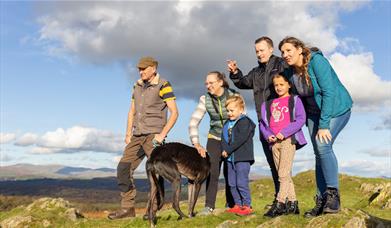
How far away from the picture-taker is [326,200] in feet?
25.8

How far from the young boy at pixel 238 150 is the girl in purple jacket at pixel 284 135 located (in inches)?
31.6

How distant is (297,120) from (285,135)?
0.39m

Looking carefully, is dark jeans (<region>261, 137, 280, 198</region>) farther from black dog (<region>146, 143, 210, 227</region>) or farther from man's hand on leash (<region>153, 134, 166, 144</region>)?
man's hand on leash (<region>153, 134, 166, 144</region>)

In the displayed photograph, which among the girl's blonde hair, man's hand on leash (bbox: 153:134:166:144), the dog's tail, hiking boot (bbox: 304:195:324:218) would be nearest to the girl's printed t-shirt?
the girl's blonde hair

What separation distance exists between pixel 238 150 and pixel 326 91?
2.60m

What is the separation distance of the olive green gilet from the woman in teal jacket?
7.28ft

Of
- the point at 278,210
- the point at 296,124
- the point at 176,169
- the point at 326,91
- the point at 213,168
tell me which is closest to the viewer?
the point at 326,91

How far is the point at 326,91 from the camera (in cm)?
762

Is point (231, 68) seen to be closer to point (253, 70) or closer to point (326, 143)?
point (253, 70)

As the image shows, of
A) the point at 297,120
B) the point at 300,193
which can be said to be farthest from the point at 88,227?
the point at 300,193

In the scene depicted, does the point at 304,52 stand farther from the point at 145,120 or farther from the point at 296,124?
the point at 145,120

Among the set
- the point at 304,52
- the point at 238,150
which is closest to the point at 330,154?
the point at 304,52

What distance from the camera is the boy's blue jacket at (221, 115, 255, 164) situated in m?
9.32

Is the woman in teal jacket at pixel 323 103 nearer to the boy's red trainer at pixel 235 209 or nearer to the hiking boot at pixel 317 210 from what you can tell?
the hiking boot at pixel 317 210
